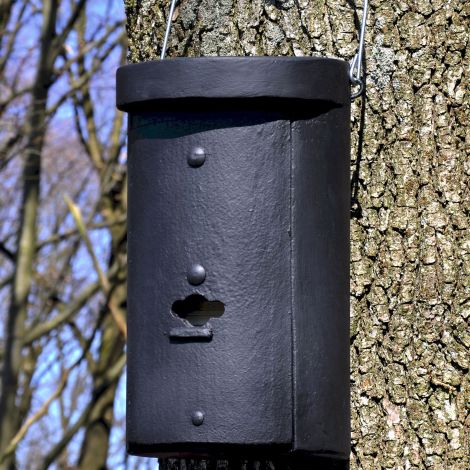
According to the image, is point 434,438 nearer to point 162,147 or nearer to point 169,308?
point 169,308

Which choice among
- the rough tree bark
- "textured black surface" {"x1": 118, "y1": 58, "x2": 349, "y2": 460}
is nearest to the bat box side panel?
"textured black surface" {"x1": 118, "y1": 58, "x2": 349, "y2": 460}

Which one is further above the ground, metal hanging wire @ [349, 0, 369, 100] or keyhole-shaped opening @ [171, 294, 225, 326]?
metal hanging wire @ [349, 0, 369, 100]

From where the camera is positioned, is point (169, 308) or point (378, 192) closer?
point (169, 308)

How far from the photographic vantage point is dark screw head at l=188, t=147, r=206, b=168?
77.5 inches

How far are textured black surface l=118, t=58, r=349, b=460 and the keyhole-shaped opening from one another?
0.06 feet

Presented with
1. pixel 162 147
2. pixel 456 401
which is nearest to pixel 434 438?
pixel 456 401

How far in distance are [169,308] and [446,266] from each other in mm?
570

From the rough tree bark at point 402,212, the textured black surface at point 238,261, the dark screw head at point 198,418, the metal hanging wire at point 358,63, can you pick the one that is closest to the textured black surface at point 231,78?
the textured black surface at point 238,261

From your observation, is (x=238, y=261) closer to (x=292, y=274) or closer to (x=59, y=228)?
(x=292, y=274)

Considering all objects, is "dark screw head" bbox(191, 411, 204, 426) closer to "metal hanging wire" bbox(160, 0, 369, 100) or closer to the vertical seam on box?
the vertical seam on box

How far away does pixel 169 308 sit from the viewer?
6.46 feet

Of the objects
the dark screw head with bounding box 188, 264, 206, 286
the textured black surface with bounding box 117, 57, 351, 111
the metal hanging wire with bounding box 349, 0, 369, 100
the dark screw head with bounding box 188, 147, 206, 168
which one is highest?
the metal hanging wire with bounding box 349, 0, 369, 100

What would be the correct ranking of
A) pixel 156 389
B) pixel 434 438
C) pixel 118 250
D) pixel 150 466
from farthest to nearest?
pixel 150 466 → pixel 118 250 → pixel 434 438 → pixel 156 389

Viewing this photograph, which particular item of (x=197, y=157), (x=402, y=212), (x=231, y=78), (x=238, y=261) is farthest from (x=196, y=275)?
(x=402, y=212)
